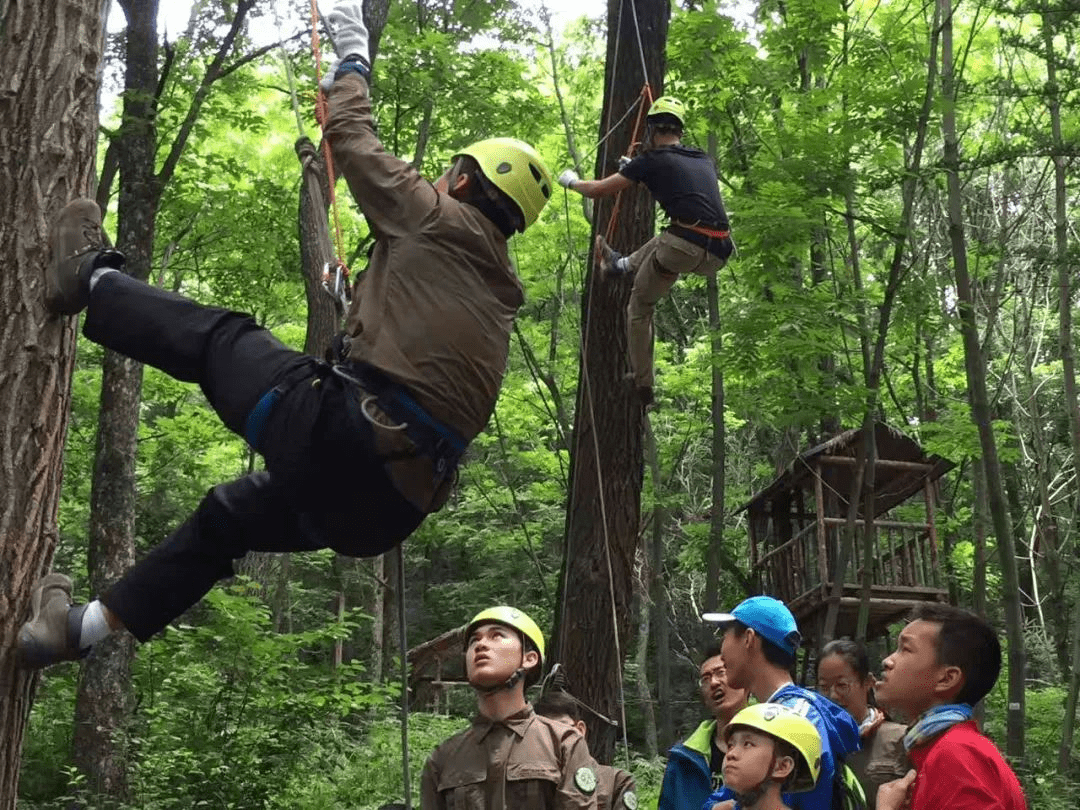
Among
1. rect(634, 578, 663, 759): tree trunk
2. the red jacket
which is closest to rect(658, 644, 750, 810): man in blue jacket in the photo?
the red jacket

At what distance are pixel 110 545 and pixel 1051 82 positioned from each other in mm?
10193

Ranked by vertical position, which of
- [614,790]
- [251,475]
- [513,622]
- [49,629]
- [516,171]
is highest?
[516,171]

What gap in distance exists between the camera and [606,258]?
7.67m

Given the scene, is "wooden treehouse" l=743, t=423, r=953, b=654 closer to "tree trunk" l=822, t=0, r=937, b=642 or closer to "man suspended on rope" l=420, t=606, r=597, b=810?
"tree trunk" l=822, t=0, r=937, b=642

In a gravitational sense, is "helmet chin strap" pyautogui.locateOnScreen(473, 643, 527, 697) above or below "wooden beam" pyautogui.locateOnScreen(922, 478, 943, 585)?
below

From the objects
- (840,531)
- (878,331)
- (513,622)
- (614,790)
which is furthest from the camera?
(840,531)

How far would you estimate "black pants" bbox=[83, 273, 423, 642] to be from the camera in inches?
140

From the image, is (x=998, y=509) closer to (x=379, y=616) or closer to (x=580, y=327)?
(x=580, y=327)

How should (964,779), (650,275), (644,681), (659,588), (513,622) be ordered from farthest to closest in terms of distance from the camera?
(644,681), (659,588), (650,275), (513,622), (964,779)

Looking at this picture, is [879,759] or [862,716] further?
[862,716]

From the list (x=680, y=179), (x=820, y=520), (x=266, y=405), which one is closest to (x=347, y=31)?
(x=266, y=405)

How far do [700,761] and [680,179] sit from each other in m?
3.46

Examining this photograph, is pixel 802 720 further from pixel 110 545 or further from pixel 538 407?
pixel 538 407

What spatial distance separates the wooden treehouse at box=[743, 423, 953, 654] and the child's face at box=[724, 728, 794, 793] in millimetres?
11193
